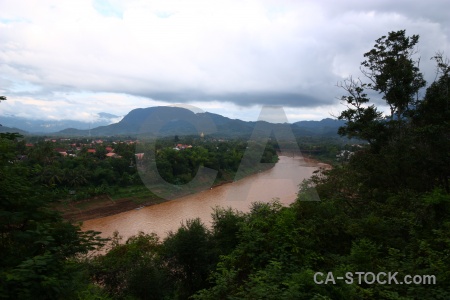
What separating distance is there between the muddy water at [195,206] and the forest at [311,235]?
4.80 meters

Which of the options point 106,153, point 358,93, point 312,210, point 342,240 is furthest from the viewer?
point 106,153

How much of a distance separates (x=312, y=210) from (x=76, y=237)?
146 inches

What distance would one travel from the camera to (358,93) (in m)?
7.28

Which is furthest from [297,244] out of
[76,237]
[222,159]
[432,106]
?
[222,159]

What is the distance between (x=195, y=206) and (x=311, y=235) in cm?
1163

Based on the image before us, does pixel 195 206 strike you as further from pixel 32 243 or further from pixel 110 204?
pixel 32 243

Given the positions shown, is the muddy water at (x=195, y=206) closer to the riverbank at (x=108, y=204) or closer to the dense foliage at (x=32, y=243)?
the riverbank at (x=108, y=204)

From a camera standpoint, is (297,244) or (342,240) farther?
(342,240)

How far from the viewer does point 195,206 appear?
591 inches

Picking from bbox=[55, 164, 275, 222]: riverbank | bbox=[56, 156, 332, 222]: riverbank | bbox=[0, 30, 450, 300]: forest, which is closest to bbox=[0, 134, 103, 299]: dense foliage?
bbox=[0, 30, 450, 300]: forest

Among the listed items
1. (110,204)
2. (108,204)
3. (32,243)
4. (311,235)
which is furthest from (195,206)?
(32,243)

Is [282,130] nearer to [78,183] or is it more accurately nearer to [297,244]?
[297,244]

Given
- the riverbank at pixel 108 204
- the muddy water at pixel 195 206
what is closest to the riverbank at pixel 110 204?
the riverbank at pixel 108 204

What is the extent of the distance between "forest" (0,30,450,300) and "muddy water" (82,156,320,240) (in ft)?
15.8
